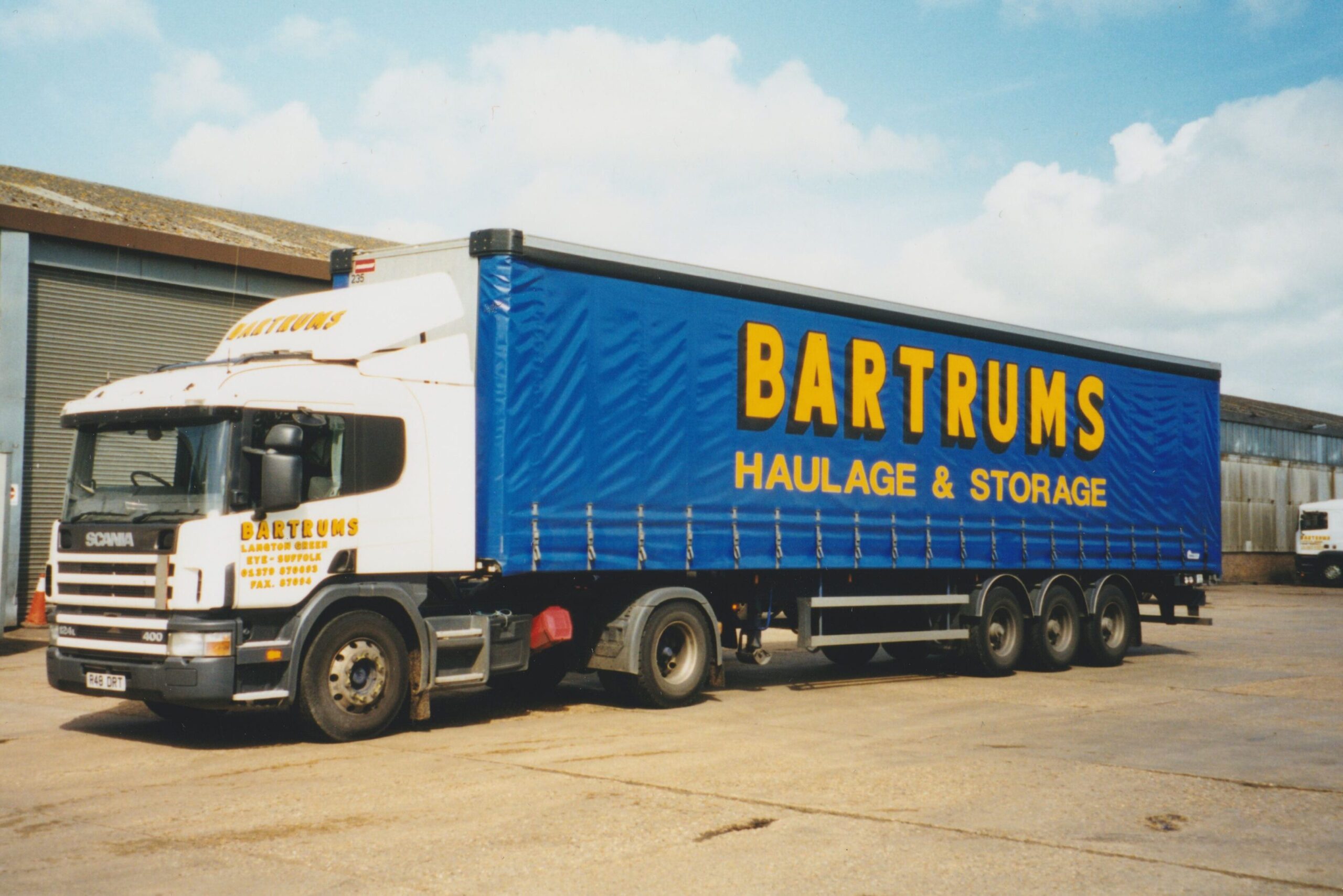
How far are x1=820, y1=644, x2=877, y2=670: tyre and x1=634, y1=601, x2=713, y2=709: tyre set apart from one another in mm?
3828

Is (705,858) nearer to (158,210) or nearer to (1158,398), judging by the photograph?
(1158,398)

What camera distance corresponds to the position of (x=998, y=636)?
51.1 ft

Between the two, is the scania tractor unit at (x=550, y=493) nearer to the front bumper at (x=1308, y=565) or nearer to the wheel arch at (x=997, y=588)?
the wheel arch at (x=997, y=588)

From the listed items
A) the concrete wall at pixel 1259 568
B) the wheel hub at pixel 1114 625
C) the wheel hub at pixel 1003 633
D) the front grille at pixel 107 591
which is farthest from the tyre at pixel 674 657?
the concrete wall at pixel 1259 568

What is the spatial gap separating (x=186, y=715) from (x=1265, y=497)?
48807 millimetres

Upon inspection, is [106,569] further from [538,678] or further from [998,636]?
[998,636]

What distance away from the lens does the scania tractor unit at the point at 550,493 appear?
30.3 feet

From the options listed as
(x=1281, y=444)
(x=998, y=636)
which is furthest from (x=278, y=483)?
(x=1281, y=444)

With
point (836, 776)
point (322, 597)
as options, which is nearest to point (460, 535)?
point (322, 597)

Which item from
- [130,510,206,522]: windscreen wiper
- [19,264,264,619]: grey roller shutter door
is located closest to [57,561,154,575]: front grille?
[130,510,206,522]: windscreen wiper

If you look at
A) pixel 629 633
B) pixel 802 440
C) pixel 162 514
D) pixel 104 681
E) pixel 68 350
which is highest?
A: pixel 68 350

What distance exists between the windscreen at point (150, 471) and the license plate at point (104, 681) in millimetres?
1132

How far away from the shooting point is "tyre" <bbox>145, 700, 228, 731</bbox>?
34.9 ft

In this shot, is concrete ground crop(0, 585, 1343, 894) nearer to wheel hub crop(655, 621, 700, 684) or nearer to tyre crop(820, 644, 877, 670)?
wheel hub crop(655, 621, 700, 684)
